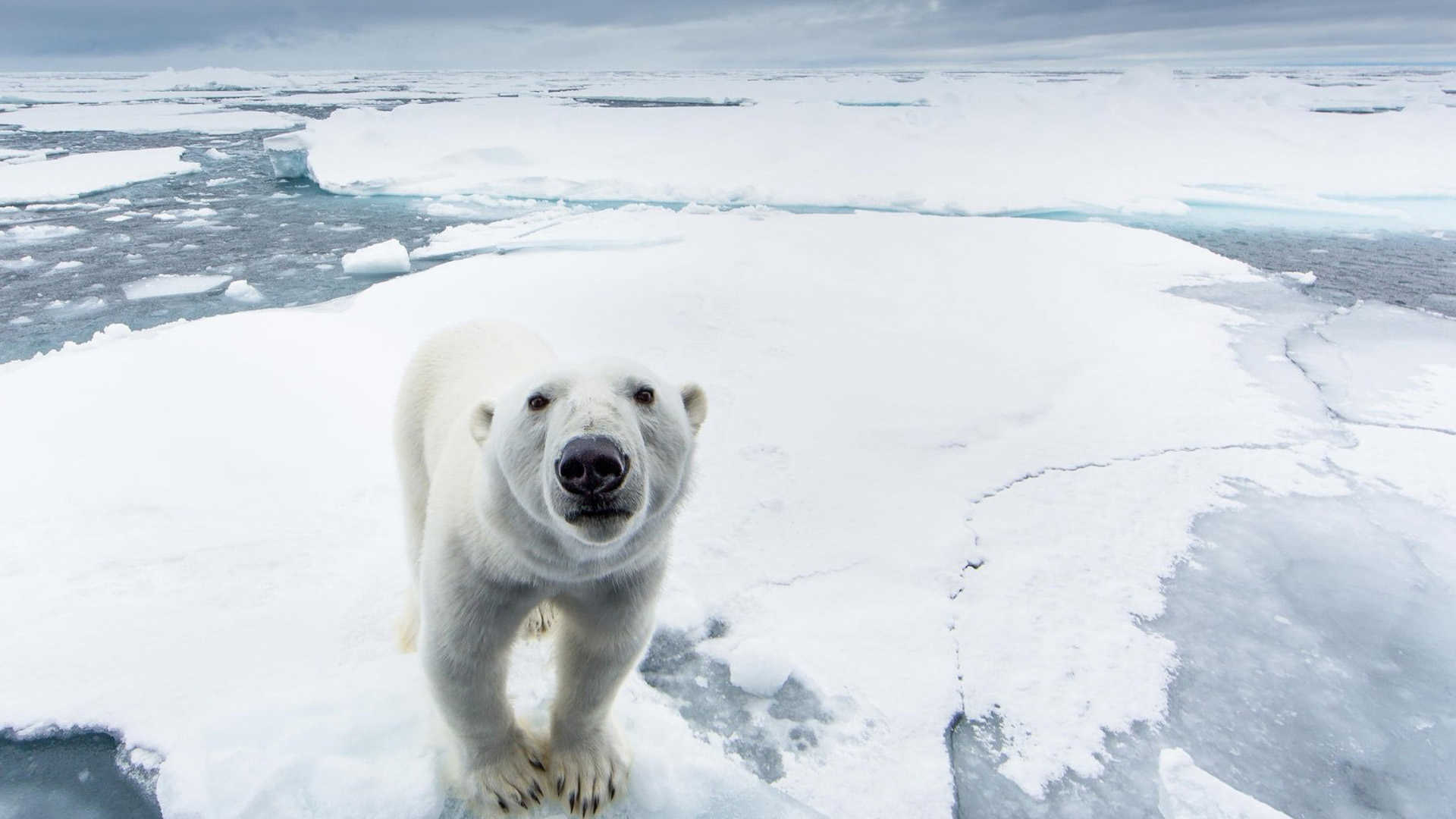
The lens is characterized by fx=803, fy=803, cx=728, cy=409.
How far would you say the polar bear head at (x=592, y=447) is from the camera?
3.76 feet

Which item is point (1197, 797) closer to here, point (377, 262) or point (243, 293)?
point (243, 293)

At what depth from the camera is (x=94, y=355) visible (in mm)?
3711

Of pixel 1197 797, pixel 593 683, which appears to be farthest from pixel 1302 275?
pixel 593 683

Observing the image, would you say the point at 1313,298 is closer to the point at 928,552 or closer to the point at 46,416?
the point at 928,552

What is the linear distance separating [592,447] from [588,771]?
83 cm

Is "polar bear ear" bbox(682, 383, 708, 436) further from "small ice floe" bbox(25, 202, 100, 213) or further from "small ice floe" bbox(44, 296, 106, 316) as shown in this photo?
"small ice floe" bbox(25, 202, 100, 213)

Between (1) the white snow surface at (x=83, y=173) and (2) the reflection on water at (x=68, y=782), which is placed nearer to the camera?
(2) the reflection on water at (x=68, y=782)

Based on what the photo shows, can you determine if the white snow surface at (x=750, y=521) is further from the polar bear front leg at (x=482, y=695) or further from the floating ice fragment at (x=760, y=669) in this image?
the polar bear front leg at (x=482, y=695)

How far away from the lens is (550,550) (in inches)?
52.2

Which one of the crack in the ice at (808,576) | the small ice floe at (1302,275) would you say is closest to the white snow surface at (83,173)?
the crack in the ice at (808,576)

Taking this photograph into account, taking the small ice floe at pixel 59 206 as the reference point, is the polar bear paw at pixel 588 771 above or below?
above

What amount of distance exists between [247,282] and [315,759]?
5641 mm

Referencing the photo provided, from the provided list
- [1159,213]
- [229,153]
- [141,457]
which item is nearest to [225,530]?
[141,457]

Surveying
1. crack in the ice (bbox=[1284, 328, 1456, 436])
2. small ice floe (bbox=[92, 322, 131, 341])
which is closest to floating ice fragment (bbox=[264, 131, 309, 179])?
small ice floe (bbox=[92, 322, 131, 341])
